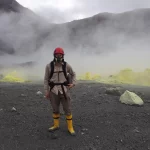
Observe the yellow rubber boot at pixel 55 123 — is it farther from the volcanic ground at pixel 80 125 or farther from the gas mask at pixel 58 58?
the gas mask at pixel 58 58

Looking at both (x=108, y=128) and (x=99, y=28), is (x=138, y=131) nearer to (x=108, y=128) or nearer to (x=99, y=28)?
(x=108, y=128)

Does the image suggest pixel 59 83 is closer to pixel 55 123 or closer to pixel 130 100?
pixel 55 123

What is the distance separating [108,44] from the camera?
41.3 meters


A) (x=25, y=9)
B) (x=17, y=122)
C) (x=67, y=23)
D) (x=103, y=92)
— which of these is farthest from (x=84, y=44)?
(x=17, y=122)

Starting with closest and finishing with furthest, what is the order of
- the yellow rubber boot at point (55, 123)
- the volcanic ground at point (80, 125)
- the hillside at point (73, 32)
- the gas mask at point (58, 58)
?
the volcanic ground at point (80, 125), the gas mask at point (58, 58), the yellow rubber boot at point (55, 123), the hillside at point (73, 32)

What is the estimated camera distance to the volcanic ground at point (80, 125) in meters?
5.01

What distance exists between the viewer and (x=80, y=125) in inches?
230

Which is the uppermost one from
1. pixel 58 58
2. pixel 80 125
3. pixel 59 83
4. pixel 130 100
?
pixel 58 58

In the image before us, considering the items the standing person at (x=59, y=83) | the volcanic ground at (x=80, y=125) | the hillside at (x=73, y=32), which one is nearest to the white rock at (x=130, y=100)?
the volcanic ground at (x=80, y=125)

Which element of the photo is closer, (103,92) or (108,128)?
(108,128)

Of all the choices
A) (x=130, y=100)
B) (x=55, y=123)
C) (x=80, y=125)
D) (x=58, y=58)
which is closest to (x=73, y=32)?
(x=130, y=100)

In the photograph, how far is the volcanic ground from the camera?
5012 millimetres

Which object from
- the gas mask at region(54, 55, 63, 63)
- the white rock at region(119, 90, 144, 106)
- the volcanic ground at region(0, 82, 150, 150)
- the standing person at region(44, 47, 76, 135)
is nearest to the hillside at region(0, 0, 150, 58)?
the white rock at region(119, 90, 144, 106)

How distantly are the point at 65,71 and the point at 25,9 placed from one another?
45061 millimetres
